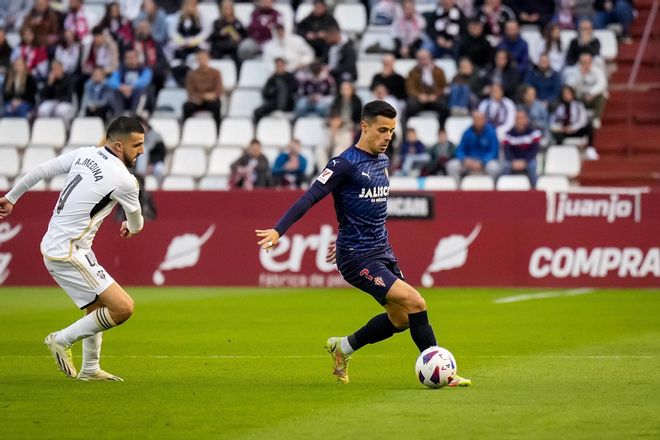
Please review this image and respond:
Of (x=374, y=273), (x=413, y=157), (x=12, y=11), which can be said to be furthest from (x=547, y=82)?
(x=374, y=273)

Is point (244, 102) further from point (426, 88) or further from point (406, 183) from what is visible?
point (406, 183)

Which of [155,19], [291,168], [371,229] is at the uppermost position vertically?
[155,19]

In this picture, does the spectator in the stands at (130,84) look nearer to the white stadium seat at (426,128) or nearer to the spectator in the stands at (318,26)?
the spectator in the stands at (318,26)

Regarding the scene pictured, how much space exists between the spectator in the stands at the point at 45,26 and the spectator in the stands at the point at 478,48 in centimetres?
841

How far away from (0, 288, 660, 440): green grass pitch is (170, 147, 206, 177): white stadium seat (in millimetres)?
6604

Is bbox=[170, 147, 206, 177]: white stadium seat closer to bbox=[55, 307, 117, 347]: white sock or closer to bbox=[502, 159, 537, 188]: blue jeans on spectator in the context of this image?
bbox=[502, 159, 537, 188]: blue jeans on spectator

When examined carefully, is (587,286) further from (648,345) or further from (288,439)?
(288,439)

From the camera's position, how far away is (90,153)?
10.7m

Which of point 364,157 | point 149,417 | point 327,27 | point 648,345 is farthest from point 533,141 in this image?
point 149,417

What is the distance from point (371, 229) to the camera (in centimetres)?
1053

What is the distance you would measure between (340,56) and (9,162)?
261 inches

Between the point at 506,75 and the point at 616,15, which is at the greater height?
the point at 616,15

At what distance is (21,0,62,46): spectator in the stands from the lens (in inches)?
1102

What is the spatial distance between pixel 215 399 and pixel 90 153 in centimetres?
232
